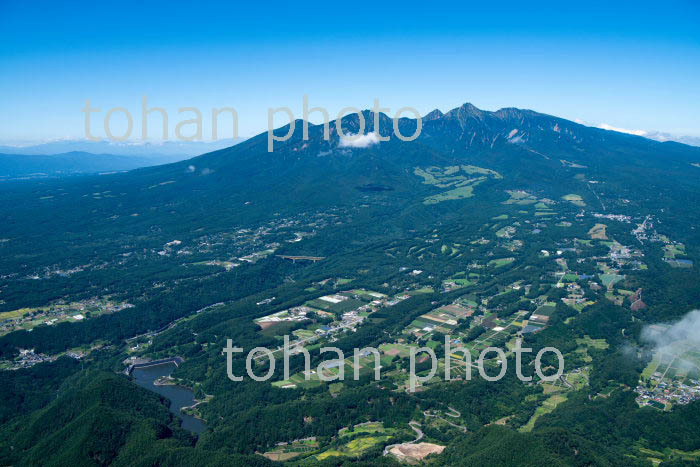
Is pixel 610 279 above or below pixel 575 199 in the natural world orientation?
below

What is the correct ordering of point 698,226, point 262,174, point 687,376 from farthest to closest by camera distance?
point 262,174 → point 698,226 → point 687,376

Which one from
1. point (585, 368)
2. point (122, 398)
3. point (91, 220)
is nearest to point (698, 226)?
point (585, 368)

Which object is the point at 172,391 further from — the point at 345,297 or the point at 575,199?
the point at 575,199

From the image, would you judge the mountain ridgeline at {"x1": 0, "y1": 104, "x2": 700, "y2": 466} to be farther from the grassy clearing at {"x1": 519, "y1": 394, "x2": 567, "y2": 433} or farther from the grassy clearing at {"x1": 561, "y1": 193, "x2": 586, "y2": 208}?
the grassy clearing at {"x1": 561, "y1": 193, "x2": 586, "y2": 208}

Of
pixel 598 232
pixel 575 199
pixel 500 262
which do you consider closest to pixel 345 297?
pixel 500 262

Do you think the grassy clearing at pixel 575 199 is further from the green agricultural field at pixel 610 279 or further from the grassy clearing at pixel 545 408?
the grassy clearing at pixel 545 408

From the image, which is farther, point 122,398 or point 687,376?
point 687,376

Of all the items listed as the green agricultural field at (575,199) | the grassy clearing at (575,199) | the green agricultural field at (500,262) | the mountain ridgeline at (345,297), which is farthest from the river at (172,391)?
the green agricultural field at (575,199)

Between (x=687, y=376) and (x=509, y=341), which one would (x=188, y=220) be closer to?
(x=509, y=341)
